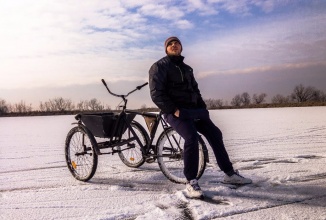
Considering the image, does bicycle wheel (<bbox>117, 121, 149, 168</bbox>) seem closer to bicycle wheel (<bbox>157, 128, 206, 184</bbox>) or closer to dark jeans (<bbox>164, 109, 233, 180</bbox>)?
bicycle wheel (<bbox>157, 128, 206, 184</bbox>)

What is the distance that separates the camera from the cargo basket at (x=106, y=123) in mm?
5012

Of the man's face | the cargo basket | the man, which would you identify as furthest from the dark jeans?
the cargo basket

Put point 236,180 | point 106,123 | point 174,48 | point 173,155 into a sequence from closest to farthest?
1. point 174,48
2. point 236,180
3. point 173,155
4. point 106,123

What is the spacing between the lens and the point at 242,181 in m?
4.62

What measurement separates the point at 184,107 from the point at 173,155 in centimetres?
70

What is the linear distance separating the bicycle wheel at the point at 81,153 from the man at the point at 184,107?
122cm

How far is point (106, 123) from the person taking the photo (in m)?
5.02

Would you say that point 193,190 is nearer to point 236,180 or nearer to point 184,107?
point 236,180

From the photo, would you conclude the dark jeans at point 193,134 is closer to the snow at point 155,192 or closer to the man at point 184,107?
the man at point 184,107

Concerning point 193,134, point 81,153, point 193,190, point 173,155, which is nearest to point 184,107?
point 193,134

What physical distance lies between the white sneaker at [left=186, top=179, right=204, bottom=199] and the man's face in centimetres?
158

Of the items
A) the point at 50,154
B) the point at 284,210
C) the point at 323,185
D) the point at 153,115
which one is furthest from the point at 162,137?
the point at 50,154

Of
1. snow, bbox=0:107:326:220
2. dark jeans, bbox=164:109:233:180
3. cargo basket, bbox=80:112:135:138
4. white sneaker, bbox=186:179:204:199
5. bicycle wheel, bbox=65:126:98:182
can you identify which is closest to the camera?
snow, bbox=0:107:326:220

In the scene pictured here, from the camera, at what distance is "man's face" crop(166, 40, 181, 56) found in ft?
14.5
